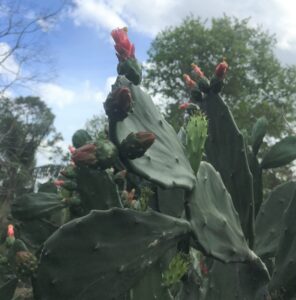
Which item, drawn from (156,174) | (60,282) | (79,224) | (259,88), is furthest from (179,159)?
(259,88)

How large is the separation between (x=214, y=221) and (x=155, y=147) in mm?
273

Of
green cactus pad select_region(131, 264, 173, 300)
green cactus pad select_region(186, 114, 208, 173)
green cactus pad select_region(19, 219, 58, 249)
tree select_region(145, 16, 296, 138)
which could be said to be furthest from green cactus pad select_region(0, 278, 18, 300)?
tree select_region(145, 16, 296, 138)

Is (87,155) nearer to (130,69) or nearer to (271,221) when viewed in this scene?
(130,69)

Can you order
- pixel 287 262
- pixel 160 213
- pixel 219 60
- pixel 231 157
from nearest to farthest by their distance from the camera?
pixel 160 213 → pixel 287 262 → pixel 231 157 → pixel 219 60

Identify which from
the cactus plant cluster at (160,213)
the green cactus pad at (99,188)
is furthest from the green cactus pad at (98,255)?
the green cactus pad at (99,188)

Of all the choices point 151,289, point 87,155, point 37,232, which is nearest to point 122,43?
point 87,155

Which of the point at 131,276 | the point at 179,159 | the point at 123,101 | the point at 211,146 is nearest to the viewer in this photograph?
the point at 123,101

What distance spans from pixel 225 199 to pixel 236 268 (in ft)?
0.98

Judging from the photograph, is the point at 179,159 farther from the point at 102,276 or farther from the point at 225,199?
the point at 102,276

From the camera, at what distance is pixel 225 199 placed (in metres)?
1.68

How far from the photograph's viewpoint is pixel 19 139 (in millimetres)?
28828

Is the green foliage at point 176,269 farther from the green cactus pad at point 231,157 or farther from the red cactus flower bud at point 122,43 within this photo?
the red cactus flower bud at point 122,43

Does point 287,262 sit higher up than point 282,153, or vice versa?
point 282,153

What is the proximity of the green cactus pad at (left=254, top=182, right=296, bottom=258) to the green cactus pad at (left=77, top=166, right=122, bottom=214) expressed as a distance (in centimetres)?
56
